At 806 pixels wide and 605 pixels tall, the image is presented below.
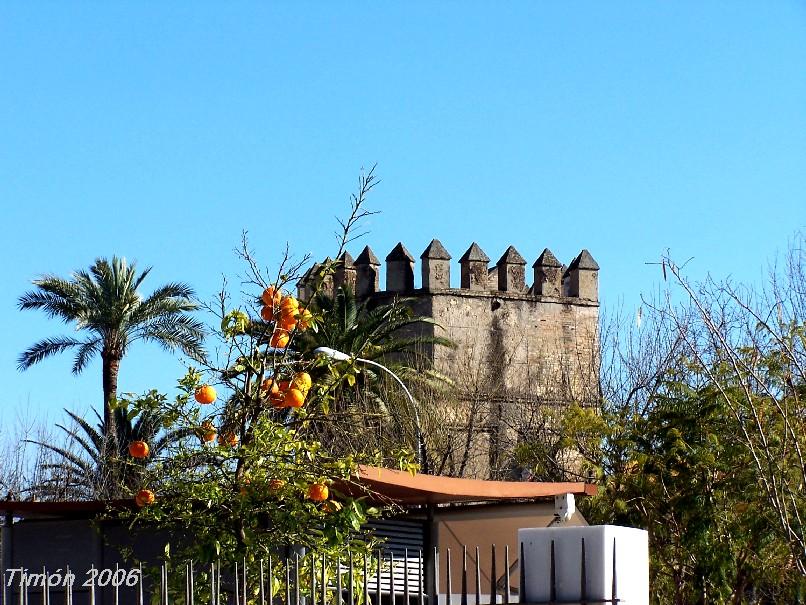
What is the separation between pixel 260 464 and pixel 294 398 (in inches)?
34.3

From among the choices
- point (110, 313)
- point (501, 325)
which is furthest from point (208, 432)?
point (501, 325)

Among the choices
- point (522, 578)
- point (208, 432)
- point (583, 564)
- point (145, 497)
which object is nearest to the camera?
point (583, 564)

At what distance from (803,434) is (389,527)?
5808mm

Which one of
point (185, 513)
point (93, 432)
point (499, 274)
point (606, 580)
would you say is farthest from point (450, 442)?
point (606, 580)

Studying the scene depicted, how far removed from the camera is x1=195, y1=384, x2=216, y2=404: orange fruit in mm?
10062

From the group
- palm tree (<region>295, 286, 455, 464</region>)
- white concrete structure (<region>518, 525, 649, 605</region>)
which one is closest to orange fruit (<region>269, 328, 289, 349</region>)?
white concrete structure (<region>518, 525, 649, 605</region>)

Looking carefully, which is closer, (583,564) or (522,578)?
(583,564)

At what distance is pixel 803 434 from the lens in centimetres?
1720

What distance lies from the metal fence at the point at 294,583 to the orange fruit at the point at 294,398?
1.03m

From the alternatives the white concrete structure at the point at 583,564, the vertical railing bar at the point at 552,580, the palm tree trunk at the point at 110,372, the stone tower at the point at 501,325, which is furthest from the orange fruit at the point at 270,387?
the stone tower at the point at 501,325

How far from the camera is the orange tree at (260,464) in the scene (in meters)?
9.91

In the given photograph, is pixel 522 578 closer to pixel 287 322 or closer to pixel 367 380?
pixel 287 322

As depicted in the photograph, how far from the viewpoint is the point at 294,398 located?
9.66 meters

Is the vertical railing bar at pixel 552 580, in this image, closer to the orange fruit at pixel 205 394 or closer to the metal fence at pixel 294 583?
the metal fence at pixel 294 583
